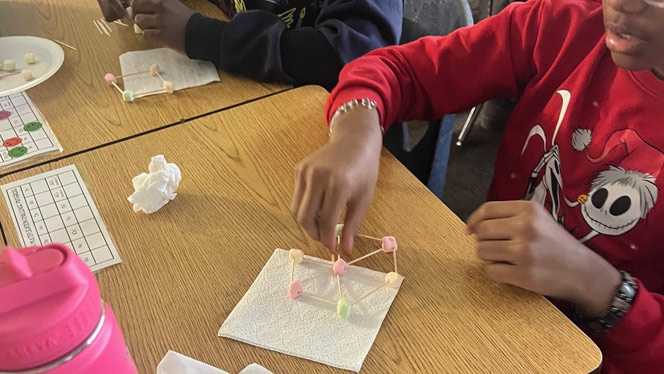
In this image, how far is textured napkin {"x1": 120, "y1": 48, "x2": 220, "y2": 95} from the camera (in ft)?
3.44

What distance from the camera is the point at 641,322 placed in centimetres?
69

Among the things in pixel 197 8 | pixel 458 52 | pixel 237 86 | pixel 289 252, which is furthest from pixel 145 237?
pixel 197 8

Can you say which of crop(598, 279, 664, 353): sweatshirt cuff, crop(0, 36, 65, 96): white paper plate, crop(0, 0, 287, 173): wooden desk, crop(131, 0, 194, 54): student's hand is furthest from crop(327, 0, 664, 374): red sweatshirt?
crop(0, 36, 65, 96): white paper plate

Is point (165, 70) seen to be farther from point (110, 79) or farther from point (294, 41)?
point (294, 41)

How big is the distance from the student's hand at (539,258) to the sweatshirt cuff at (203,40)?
24.7 inches

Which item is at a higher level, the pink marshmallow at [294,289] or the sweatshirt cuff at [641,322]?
the pink marshmallow at [294,289]

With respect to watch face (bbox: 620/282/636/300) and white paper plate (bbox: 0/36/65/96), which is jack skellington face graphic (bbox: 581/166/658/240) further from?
white paper plate (bbox: 0/36/65/96)

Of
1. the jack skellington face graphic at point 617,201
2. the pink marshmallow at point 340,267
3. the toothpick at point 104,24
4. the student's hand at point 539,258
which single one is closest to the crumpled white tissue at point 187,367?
the pink marshmallow at point 340,267

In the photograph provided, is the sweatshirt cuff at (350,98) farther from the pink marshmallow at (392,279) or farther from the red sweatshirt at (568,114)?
the pink marshmallow at (392,279)

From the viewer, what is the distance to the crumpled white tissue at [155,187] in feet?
2.51

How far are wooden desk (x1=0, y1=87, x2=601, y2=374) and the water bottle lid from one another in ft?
0.73

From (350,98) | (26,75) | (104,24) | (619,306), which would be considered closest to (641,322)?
(619,306)

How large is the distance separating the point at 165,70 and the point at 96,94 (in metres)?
0.14

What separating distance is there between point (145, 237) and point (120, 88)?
408 millimetres
